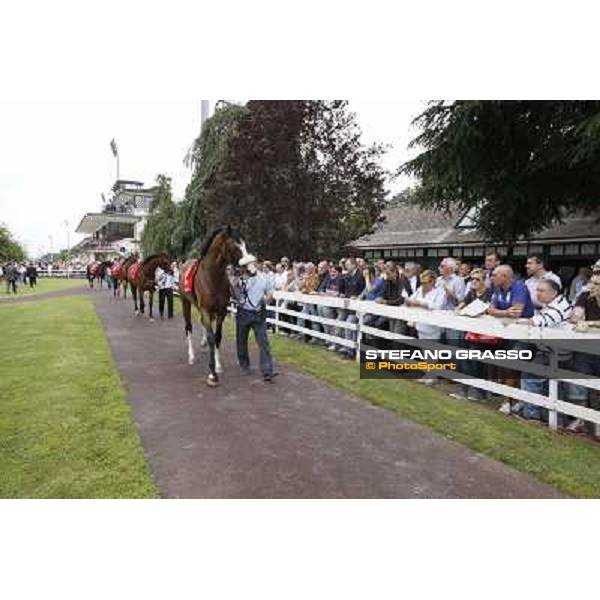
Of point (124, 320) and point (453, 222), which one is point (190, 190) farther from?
point (453, 222)

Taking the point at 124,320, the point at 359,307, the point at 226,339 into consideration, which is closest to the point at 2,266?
the point at 124,320

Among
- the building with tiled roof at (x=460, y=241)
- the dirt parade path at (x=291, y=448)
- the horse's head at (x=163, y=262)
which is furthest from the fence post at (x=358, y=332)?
the horse's head at (x=163, y=262)

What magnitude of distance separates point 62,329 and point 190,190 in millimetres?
9078

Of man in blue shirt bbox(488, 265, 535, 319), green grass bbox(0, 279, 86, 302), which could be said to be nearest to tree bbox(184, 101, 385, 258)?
man in blue shirt bbox(488, 265, 535, 319)

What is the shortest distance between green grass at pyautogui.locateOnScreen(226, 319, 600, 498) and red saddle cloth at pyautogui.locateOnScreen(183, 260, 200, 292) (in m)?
2.31

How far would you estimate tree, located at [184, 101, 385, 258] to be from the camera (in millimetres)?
12414

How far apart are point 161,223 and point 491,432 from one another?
18361 mm

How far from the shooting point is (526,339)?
5379 millimetres

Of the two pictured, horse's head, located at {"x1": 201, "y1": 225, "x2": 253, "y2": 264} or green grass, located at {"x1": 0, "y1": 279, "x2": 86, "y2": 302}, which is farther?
green grass, located at {"x1": 0, "y1": 279, "x2": 86, "y2": 302}

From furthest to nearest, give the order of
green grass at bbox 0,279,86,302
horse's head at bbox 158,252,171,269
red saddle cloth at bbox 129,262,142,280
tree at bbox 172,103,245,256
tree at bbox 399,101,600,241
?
green grass at bbox 0,279,86,302 → tree at bbox 172,103,245,256 → red saddle cloth at bbox 129,262,142,280 → horse's head at bbox 158,252,171,269 → tree at bbox 399,101,600,241

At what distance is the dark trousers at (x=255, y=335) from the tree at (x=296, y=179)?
580cm

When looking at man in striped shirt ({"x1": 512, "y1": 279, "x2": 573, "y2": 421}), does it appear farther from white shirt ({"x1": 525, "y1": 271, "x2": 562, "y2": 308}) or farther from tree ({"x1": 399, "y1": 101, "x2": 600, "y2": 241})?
tree ({"x1": 399, "y1": 101, "x2": 600, "y2": 241})

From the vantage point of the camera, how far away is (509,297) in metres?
5.98

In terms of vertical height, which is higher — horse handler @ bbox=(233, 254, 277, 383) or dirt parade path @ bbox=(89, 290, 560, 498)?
horse handler @ bbox=(233, 254, 277, 383)
